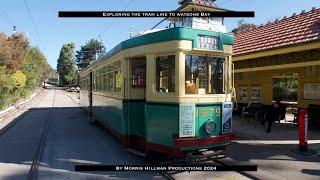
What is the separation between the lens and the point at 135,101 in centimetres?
1053

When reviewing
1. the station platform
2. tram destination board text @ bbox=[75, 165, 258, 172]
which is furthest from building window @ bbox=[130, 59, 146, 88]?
the station platform

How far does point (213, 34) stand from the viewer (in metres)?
9.24

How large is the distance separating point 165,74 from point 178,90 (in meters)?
0.62

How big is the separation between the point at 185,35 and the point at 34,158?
5298mm

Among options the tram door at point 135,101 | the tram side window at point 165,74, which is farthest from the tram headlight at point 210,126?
the tram door at point 135,101

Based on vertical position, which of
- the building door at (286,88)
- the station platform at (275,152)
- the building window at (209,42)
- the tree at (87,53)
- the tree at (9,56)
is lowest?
the station platform at (275,152)

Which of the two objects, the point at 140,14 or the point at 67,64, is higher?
the point at 67,64

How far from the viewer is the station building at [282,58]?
14781mm

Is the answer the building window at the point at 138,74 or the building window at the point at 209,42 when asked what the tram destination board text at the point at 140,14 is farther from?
the building window at the point at 138,74

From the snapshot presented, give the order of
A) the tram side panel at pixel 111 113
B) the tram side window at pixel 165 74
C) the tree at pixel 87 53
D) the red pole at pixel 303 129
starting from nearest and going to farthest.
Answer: the tram side window at pixel 165 74 < the red pole at pixel 303 129 < the tram side panel at pixel 111 113 < the tree at pixel 87 53

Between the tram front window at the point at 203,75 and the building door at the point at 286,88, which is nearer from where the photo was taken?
the tram front window at the point at 203,75

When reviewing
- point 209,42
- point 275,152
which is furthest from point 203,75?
point 275,152

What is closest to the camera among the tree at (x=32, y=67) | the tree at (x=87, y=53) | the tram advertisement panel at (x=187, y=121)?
the tram advertisement panel at (x=187, y=121)

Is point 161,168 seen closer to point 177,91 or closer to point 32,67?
point 177,91
